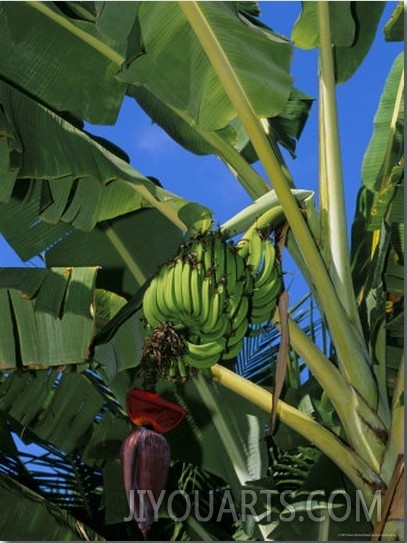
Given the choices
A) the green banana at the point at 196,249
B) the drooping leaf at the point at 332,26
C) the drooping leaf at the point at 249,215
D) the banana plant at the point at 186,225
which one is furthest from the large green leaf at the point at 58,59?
the green banana at the point at 196,249

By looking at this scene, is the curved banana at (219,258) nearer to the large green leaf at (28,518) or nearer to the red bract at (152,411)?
the red bract at (152,411)

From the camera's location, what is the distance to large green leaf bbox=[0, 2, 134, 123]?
271 centimetres

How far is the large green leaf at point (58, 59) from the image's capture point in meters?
2.71

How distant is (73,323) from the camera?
2.42 meters

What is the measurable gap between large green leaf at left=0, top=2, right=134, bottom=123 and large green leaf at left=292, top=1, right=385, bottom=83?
0.54 metres

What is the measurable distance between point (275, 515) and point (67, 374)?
71 centimetres

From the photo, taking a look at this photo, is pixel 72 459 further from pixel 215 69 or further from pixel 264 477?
pixel 215 69

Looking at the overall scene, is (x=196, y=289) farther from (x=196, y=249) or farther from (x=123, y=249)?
(x=123, y=249)

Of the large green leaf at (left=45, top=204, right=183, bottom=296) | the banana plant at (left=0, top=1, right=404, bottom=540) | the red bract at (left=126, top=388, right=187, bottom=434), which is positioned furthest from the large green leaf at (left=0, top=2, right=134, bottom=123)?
the red bract at (left=126, top=388, right=187, bottom=434)

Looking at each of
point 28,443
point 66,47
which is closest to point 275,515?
point 28,443

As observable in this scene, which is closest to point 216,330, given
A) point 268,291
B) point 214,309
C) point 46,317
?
point 214,309

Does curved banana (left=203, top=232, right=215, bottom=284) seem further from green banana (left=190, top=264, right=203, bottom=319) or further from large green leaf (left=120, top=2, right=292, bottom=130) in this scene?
large green leaf (left=120, top=2, right=292, bottom=130)

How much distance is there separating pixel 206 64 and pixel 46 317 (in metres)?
0.76

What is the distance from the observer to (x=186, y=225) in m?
2.44
